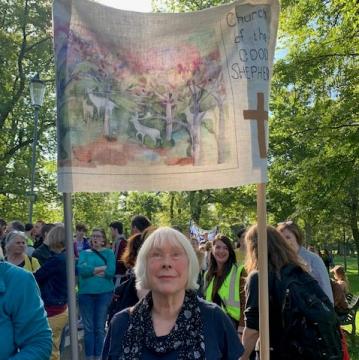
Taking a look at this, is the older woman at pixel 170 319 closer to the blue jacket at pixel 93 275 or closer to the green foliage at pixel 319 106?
the blue jacket at pixel 93 275

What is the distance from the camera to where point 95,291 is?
7.80 meters

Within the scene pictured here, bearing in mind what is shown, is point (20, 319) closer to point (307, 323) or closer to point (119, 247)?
point (307, 323)

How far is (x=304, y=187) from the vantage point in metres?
11.8

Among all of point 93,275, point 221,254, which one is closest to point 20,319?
point 221,254

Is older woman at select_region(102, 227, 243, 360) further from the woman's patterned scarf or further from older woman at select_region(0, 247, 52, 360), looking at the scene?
older woman at select_region(0, 247, 52, 360)

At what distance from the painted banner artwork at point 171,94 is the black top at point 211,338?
852 mm

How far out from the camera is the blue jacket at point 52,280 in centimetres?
609

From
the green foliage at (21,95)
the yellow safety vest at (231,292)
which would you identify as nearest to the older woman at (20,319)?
the yellow safety vest at (231,292)

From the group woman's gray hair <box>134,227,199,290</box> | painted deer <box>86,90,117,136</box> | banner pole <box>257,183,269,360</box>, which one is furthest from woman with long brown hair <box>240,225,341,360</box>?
painted deer <box>86,90,117,136</box>

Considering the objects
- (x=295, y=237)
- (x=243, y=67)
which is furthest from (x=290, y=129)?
(x=243, y=67)

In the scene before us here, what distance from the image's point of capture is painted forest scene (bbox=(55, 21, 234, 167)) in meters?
3.08

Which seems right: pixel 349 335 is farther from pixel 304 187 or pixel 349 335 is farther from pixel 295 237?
pixel 295 237

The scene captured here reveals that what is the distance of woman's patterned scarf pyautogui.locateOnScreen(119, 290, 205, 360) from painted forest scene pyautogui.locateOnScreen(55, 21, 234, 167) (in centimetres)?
98

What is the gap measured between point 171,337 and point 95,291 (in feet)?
18.0
